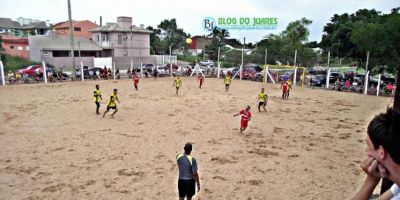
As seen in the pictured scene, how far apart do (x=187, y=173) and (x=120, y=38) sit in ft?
146

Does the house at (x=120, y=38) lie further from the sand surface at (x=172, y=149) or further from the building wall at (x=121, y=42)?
the sand surface at (x=172, y=149)

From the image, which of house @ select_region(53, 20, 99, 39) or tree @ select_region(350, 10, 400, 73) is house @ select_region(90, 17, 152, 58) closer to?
house @ select_region(53, 20, 99, 39)

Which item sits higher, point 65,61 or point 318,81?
point 65,61

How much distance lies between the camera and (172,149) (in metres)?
9.98

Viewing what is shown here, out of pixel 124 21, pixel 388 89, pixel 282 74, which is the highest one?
pixel 124 21

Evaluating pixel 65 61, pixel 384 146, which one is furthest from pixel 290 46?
pixel 384 146

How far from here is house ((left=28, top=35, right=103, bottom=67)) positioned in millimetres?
39719

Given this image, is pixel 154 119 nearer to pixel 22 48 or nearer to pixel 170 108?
pixel 170 108

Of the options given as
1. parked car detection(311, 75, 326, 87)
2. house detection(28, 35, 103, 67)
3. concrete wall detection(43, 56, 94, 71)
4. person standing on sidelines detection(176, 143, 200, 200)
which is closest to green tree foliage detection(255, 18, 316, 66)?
parked car detection(311, 75, 326, 87)

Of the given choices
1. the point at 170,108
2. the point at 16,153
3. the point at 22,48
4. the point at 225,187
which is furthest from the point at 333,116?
the point at 22,48

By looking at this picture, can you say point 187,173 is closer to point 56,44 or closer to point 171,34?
point 56,44

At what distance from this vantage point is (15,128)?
12406 mm

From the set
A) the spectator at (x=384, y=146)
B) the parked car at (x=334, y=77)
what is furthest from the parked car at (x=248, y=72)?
the spectator at (x=384, y=146)

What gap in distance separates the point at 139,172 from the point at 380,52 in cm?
2259
